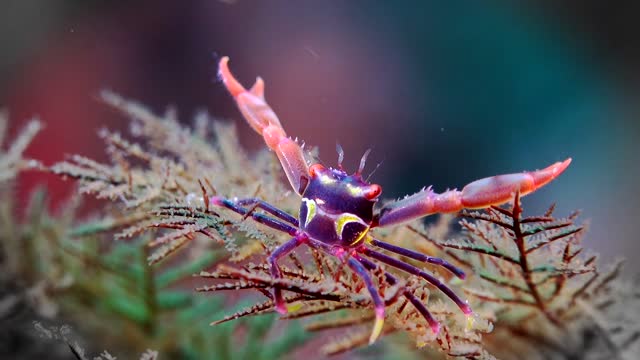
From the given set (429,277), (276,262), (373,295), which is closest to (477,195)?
(429,277)

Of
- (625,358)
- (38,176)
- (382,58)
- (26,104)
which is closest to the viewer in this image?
(625,358)

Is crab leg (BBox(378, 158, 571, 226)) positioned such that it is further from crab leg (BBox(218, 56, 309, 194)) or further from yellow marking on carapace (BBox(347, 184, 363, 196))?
crab leg (BBox(218, 56, 309, 194))

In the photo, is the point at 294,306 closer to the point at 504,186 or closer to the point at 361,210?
the point at 361,210

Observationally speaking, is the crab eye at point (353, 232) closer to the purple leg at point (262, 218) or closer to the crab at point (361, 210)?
the crab at point (361, 210)

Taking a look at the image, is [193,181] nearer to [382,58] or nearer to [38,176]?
[38,176]

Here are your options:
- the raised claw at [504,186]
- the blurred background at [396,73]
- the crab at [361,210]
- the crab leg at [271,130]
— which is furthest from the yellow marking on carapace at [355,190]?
the blurred background at [396,73]

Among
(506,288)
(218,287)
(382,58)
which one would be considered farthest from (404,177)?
(218,287)
